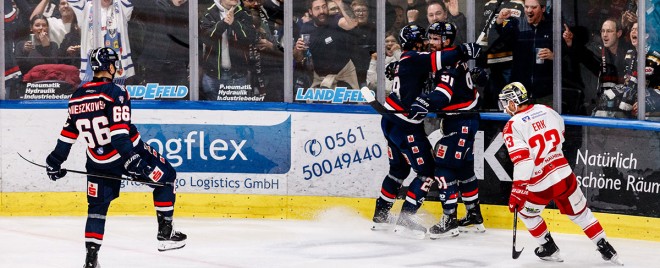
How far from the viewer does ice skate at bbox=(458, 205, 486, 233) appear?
890 centimetres

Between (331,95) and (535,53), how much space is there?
1633mm

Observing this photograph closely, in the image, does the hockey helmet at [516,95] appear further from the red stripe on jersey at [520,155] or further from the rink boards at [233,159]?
the rink boards at [233,159]

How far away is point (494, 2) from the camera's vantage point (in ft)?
29.9

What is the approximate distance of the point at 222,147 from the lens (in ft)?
31.4

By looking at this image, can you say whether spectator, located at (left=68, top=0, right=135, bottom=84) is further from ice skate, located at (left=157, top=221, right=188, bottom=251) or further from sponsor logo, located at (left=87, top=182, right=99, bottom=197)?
sponsor logo, located at (left=87, top=182, right=99, bottom=197)

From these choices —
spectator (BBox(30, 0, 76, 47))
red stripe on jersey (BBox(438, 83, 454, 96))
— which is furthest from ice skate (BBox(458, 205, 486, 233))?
spectator (BBox(30, 0, 76, 47))

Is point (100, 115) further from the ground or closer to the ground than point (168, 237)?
further from the ground

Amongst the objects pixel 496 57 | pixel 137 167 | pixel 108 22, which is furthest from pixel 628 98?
pixel 108 22

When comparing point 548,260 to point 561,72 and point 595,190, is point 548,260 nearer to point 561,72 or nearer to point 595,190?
point 595,190

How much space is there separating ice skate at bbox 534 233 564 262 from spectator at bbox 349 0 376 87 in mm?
2356

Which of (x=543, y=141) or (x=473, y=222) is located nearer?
(x=543, y=141)

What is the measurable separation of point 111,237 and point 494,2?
3.31 m

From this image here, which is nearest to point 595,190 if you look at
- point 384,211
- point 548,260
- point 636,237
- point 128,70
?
point 636,237

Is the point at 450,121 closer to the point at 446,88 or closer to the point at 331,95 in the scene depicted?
the point at 446,88
